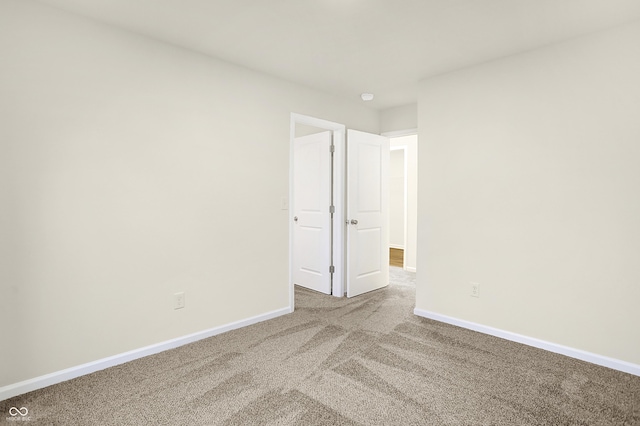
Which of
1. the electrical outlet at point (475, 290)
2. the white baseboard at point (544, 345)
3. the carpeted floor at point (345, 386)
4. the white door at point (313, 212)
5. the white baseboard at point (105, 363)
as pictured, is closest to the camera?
the carpeted floor at point (345, 386)

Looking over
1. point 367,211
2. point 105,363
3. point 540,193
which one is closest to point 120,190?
point 105,363

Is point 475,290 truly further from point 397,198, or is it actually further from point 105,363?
point 397,198

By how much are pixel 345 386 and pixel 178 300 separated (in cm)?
153

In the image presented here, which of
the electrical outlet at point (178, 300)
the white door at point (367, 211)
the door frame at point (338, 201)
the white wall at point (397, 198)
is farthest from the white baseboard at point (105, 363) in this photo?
the white wall at point (397, 198)

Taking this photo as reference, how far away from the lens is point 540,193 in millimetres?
2811

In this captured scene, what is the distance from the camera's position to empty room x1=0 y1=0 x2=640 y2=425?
2113 millimetres

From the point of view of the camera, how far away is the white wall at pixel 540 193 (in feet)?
8.05

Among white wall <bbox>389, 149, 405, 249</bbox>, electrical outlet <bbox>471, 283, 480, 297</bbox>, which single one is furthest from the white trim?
white wall <bbox>389, 149, 405, 249</bbox>

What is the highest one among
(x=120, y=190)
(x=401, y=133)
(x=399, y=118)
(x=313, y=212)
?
(x=399, y=118)

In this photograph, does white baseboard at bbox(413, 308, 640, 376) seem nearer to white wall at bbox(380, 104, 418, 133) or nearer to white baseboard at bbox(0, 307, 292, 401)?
white baseboard at bbox(0, 307, 292, 401)

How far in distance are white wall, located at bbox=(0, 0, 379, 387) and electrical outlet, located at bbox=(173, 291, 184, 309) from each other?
5cm

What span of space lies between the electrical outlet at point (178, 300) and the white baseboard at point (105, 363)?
263mm

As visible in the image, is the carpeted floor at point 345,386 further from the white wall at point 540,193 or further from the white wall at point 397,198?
the white wall at point 397,198

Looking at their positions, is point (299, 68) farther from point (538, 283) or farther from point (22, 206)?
point (538, 283)
